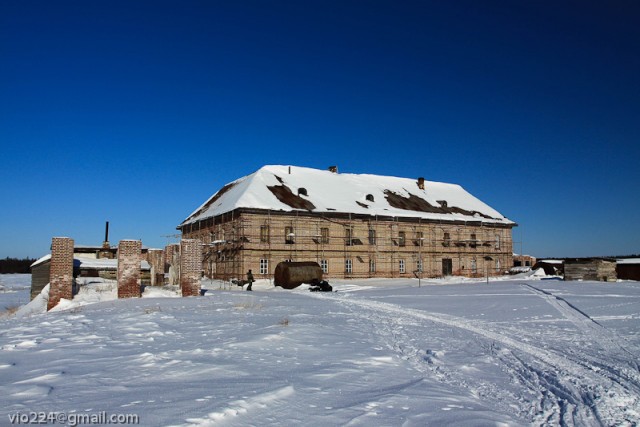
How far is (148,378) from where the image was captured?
19.9ft

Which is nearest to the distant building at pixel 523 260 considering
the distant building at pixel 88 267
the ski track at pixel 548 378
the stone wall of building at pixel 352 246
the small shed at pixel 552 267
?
the small shed at pixel 552 267

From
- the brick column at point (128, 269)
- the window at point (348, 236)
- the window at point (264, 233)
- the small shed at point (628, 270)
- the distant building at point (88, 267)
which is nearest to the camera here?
the brick column at point (128, 269)

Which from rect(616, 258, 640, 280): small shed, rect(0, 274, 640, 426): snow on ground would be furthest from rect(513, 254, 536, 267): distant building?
rect(0, 274, 640, 426): snow on ground

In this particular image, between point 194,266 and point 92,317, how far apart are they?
285 inches

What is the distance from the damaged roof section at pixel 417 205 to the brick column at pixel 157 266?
79.2 feet

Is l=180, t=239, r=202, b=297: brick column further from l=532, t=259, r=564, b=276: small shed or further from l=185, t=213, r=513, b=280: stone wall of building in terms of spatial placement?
l=532, t=259, r=564, b=276: small shed

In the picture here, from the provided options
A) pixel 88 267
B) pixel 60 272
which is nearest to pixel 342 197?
pixel 88 267

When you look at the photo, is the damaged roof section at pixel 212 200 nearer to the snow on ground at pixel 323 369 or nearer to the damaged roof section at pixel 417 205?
the damaged roof section at pixel 417 205

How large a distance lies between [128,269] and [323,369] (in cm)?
1327

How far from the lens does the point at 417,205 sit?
46188 mm

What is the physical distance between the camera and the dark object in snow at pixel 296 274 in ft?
95.9

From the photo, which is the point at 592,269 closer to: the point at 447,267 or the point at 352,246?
the point at 447,267

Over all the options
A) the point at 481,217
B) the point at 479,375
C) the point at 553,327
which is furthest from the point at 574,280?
the point at 479,375

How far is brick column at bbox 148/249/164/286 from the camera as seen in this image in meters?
25.4
